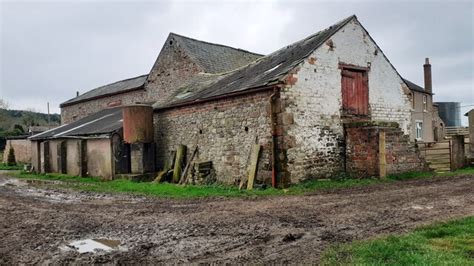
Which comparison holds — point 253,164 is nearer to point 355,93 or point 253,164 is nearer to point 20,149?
point 355,93

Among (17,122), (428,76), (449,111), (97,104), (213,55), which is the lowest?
(449,111)

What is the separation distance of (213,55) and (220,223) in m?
19.4

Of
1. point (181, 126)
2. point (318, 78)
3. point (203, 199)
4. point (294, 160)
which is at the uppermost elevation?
point (318, 78)

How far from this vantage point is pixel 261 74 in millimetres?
16109

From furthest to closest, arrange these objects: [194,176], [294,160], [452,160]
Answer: [452,160], [194,176], [294,160]

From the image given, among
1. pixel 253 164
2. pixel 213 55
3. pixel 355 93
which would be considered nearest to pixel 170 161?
pixel 253 164

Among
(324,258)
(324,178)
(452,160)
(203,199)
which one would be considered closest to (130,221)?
(203,199)

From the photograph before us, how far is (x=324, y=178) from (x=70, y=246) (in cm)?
1003

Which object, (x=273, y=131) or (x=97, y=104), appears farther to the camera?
(x=97, y=104)

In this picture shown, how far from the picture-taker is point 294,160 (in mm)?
13820

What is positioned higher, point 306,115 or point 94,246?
point 306,115

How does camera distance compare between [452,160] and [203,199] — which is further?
[452,160]

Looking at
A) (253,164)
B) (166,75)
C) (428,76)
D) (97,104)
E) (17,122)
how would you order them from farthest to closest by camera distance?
(17,122) < (428,76) < (97,104) < (166,75) < (253,164)

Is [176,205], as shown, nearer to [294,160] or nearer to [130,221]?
[130,221]
